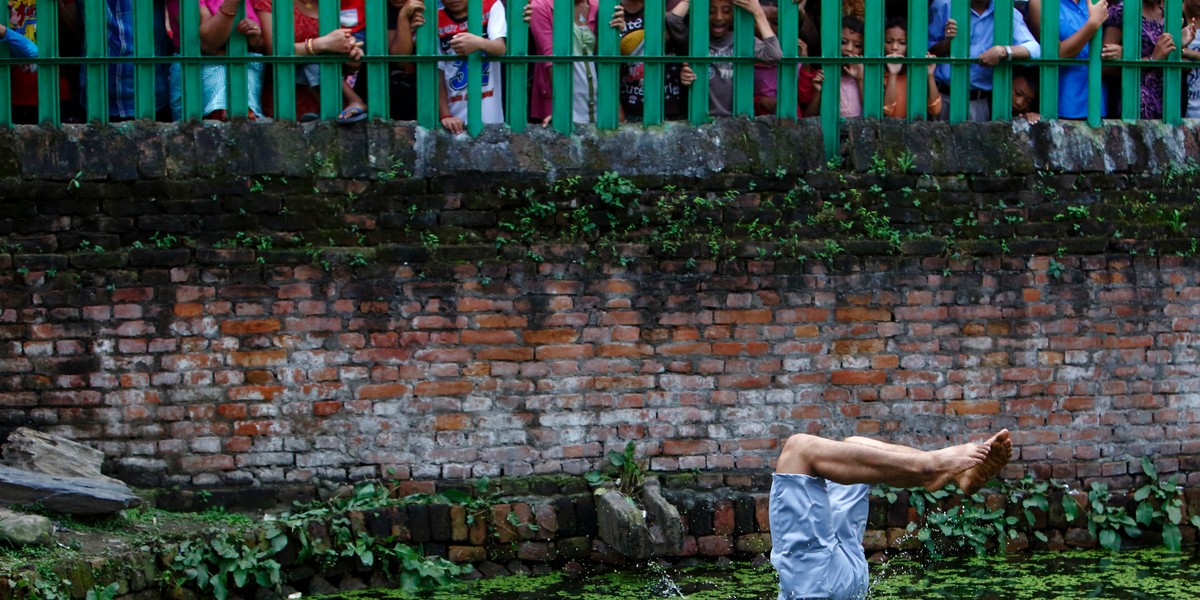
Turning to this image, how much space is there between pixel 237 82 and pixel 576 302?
192 cm

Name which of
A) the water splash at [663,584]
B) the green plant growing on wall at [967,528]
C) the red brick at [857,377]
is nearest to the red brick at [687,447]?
the water splash at [663,584]

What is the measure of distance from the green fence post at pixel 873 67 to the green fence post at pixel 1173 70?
54.9 inches

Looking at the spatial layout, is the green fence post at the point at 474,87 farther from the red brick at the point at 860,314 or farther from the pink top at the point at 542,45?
the red brick at the point at 860,314

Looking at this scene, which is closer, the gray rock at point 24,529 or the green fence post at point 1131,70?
the gray rock at point 24,529

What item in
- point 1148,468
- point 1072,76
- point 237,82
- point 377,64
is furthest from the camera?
point 1072,76

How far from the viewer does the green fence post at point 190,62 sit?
6.80 m

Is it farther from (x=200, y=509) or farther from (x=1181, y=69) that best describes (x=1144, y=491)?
(x=200, y=509)

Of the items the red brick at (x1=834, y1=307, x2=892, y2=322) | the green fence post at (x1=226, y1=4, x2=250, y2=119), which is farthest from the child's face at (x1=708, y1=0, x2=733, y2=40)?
the green fence post at (x1=226, y1=4, x2=250, y2=119)

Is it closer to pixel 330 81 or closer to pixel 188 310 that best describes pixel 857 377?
pixel 330 81

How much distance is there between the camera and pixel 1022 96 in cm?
760

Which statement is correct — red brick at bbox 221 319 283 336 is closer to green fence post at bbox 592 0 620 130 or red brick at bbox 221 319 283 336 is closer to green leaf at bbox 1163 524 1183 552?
green fence post at bbox 592 0 620 130

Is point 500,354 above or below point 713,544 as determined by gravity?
above

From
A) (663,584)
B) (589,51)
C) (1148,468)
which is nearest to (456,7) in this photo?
(589,51)

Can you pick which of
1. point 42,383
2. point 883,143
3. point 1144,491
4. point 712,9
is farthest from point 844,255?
point 42,383
